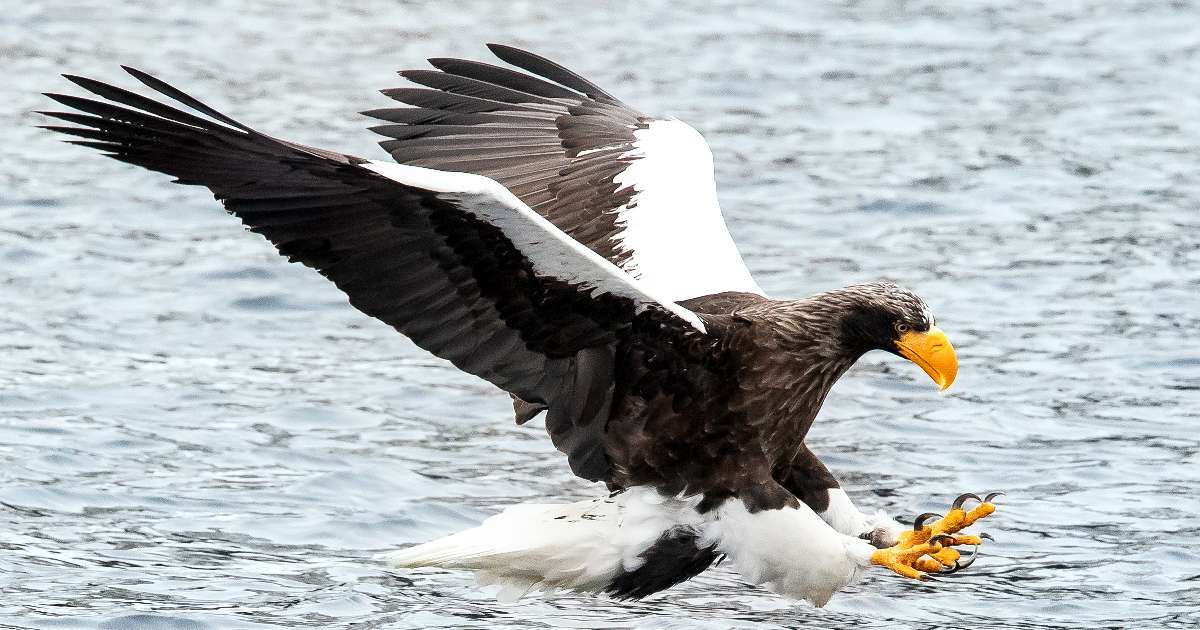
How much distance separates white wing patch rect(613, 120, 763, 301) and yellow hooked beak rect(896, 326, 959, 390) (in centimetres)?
81

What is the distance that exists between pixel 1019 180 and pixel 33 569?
19.9ft

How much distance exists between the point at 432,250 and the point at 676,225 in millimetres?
1387

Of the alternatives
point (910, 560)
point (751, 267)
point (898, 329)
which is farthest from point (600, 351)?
point (751, 267)

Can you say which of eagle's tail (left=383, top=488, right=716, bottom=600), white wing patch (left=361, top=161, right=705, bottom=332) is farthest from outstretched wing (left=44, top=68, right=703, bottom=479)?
eagle's tail (left=383, top=488, right=716, bottom=600)

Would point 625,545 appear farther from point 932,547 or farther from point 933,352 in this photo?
point 933,352

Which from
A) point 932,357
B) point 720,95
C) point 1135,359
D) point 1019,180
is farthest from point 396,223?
point 720,95

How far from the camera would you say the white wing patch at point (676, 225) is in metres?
6.20

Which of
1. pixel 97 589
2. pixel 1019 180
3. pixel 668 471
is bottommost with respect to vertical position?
pixel 97 589

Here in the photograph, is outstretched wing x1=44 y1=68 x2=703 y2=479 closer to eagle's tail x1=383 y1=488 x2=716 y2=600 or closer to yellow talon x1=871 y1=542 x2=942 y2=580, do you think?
eagle's tail x1=383 y1=488 x2=716 y2=600

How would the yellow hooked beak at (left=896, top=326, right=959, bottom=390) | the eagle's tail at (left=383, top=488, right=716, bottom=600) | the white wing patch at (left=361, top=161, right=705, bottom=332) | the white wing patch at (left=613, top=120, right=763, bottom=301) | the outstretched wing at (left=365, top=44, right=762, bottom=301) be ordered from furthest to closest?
the outstretched wing at (left=365, top=44, right=762, bottom=301)
the white wing patch at (left=613, top=120, right=763, bottom=301)
the eagle's tail at (left=383, top=488, right=716, bottom=600)
the yellow hooked beak at (left=896, top=326, right=959, bottom=390)
the white wing patch at (left=361, top=161, right=705, bottom=332)

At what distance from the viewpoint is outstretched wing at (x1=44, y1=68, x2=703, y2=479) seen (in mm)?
4941

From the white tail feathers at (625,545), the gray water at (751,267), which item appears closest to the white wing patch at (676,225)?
the white tail feathers at (625,545)

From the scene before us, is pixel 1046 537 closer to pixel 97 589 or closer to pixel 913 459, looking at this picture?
pixel 913 459

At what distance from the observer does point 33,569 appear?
607 cm
